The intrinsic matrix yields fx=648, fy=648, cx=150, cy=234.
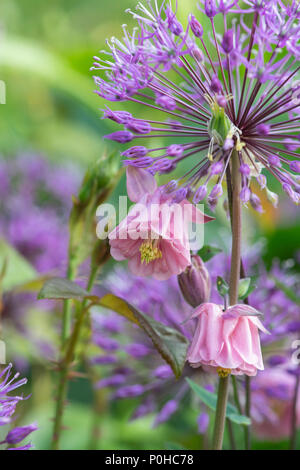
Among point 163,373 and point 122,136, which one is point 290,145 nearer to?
point 122,136

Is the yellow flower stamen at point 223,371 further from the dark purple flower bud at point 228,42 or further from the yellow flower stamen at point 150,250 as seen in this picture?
the dark purple flower bud at point 228,42

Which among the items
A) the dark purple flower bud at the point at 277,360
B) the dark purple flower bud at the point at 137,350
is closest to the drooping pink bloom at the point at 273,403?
the dark purple flower bud at the point at 277,360

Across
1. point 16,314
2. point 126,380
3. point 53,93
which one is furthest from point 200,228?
point 53,93

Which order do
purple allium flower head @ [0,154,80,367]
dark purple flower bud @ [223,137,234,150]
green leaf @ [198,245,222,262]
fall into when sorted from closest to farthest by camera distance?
dark purple flower bud @ [223,137,234,150] → green leaf @ [198,245,222,262] → purple allium flower head @ [0,154,80,367]

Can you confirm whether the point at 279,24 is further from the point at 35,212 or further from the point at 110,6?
the point at 110,6

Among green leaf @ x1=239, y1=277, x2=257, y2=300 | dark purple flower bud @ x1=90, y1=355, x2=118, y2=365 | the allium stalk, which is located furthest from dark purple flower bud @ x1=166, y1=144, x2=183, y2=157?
dark purple flower bud @ x1=90, y1=355, x2=118, y2=365

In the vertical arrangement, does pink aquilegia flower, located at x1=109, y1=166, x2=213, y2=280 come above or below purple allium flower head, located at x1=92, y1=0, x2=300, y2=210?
below

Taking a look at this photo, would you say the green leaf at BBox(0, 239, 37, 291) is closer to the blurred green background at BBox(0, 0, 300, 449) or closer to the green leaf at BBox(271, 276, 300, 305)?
the blurred green background at BBox(0, 0, 300, 449)
